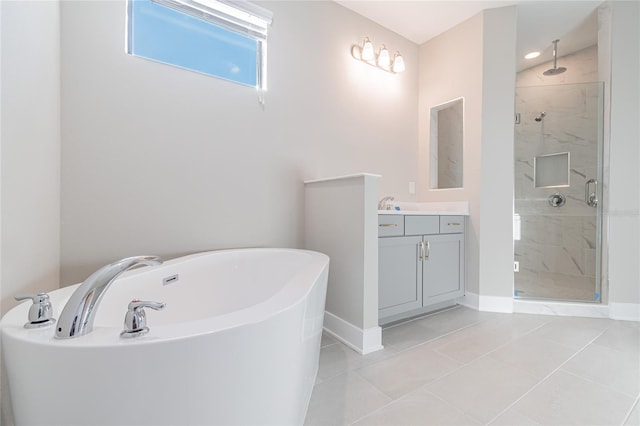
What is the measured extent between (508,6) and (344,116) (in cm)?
168

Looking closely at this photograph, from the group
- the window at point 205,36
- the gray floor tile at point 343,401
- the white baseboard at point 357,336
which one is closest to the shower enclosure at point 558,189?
the white baseboard at point 357,336

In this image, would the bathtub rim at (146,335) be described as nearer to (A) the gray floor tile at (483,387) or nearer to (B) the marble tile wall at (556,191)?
(A) the gray floor tile at (483,387)

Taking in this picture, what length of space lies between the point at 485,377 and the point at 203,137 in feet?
6.87

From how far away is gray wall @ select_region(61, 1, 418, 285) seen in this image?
1452 mm

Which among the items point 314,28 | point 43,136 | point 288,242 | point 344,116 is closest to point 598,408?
point 288,242

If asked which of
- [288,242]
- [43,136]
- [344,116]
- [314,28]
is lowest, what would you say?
[288,242]

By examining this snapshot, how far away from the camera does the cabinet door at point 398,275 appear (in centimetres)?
194

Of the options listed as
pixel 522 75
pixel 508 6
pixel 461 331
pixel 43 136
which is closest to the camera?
pixel 43 136

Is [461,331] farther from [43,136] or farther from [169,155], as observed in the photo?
[43,136]

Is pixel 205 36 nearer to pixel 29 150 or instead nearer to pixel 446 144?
pixel 29 150

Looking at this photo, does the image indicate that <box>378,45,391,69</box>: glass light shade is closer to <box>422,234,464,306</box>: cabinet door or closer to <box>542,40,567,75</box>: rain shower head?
<box>422,234,464,306</box>: cabinet door

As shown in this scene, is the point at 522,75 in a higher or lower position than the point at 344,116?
higher

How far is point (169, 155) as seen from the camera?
1678mm

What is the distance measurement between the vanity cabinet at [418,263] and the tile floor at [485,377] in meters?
0.21
